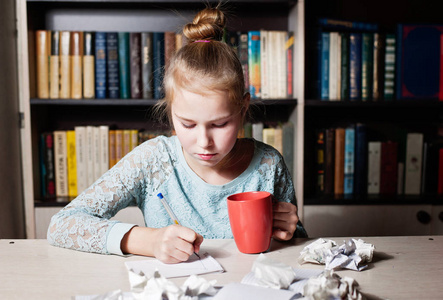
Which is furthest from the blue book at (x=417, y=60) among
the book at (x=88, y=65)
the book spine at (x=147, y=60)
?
the book at (x=88, y=65)

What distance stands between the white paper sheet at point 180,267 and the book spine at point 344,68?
1.31 metres

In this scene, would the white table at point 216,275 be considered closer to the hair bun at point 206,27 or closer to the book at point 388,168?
the hair bun at point 206,27

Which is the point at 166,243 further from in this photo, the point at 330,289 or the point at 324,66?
the point at 324,66

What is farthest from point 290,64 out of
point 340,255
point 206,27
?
point 340,255

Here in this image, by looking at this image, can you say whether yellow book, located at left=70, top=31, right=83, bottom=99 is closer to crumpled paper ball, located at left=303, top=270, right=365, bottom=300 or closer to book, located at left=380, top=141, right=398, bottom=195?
book, located at left=380, top=141, right=398, bottom=195

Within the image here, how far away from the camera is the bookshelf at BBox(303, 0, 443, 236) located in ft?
6.17

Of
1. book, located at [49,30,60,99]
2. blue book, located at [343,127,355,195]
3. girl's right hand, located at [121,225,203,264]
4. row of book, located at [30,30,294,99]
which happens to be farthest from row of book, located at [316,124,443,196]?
girl's right hand, located at [121,225,203,264]

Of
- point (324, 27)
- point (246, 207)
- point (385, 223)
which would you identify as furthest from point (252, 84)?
point (246, 207)

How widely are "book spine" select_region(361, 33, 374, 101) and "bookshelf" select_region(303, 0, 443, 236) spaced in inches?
1.7

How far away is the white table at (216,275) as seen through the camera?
642 millimetres

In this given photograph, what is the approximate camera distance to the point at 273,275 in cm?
63

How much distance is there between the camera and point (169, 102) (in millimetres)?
1033

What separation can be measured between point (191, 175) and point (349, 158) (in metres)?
1.01

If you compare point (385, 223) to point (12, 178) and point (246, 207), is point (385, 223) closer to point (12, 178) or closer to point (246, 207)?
point (246, 207)
